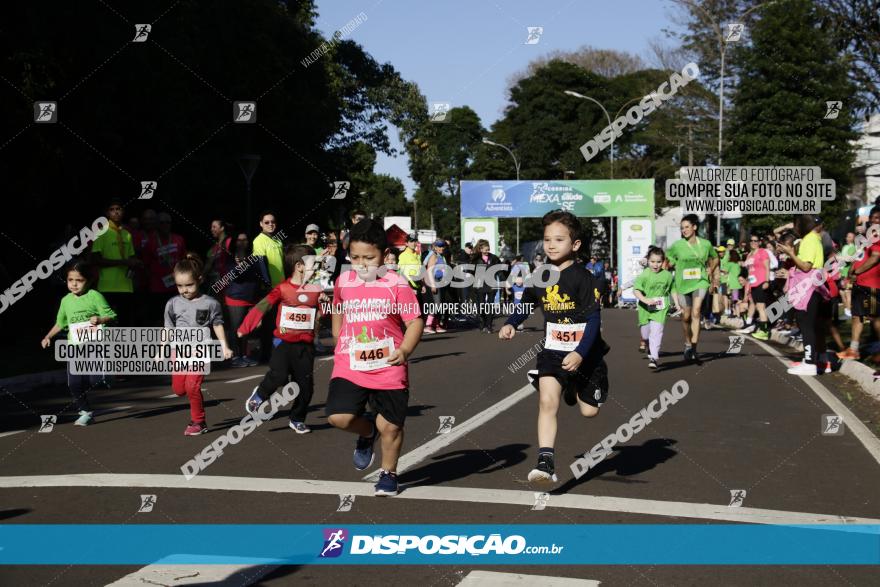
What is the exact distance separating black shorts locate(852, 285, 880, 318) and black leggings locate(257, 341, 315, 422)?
8.35 m

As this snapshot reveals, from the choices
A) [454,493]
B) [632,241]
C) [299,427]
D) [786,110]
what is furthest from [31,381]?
[786,110]

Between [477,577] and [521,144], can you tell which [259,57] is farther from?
[521,144]

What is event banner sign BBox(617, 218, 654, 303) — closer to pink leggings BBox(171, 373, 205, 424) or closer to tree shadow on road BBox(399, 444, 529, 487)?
pink leggings BBox(171, 373, 205, 424)

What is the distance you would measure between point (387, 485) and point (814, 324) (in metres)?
9.10

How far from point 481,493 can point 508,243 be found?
82.1 meters

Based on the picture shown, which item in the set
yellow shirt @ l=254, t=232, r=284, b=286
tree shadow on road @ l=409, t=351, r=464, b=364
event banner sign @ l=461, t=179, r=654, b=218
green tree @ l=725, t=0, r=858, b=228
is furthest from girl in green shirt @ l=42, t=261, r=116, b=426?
event banner sign @ l=461, t=179, r=654, b=218

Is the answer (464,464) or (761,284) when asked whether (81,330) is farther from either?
(761,284)

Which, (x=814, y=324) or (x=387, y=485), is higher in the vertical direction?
(x=814, y=324)

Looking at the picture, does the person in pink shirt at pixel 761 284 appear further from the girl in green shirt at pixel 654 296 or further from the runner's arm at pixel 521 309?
the runner's arm at pixel 521 309

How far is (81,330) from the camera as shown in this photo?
1008 cm

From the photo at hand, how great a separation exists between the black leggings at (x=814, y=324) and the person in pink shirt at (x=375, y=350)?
875 cm

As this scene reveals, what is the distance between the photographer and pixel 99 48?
799 inches

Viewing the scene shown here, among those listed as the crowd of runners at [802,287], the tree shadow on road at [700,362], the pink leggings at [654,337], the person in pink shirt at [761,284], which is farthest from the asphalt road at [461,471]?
the person in pink shirt at [761,284]

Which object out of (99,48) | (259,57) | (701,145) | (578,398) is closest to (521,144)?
(701,145)
